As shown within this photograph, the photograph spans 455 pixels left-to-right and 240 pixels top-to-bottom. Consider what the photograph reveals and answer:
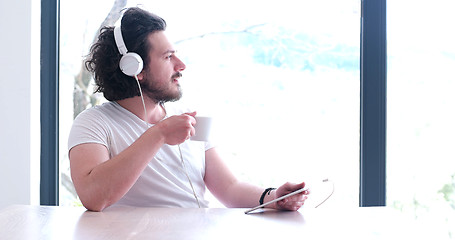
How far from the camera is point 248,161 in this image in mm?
2328

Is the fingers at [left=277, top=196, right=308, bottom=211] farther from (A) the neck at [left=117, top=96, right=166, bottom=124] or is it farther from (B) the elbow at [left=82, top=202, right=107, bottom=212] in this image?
(A) the neck at [left=117, top=96, right=166, bottom=124]

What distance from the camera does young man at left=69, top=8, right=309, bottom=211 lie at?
1.52 m

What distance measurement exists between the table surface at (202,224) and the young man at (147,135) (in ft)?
0.52

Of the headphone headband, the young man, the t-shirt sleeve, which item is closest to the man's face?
the young man

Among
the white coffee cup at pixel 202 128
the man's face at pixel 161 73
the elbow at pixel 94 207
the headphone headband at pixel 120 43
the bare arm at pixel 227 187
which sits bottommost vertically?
the bare arm at pixel 227 187
